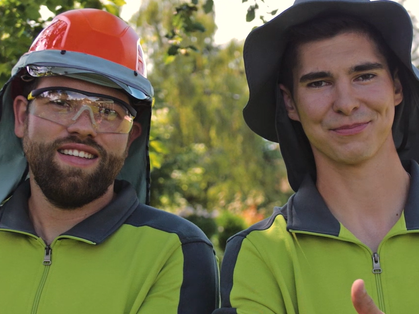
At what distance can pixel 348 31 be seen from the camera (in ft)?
9.07

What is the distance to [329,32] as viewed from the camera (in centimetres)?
276

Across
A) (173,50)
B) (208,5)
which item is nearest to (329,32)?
(208,5)

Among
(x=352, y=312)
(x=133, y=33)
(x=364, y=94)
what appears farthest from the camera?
(x=133, y=33)

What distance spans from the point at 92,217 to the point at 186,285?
55cm

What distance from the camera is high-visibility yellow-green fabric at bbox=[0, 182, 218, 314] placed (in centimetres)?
276

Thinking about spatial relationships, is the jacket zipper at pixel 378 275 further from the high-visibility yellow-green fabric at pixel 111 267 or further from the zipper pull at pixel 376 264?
the high-visibility yellow-green fabric at pixel 111 267

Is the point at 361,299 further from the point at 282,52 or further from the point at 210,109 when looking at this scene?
the point at 210,109

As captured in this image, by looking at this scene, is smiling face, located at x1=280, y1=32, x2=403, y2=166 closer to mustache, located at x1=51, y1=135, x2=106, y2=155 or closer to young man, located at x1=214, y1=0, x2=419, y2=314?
young man, located at x1=214, y1=0, x2=419, y2=314

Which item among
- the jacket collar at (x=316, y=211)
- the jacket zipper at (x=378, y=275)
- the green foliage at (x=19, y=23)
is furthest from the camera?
the green foliage at (x=19, y=23)

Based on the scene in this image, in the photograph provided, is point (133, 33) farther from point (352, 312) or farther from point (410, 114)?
point (352, 312)

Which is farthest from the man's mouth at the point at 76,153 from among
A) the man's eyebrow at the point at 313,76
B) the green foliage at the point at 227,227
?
the green foliage at the point at 227,227

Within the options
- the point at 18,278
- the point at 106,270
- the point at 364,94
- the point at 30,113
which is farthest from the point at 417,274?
the point at 30,113

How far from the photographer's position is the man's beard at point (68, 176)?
3014 millimetres

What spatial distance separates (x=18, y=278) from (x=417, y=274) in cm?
162
